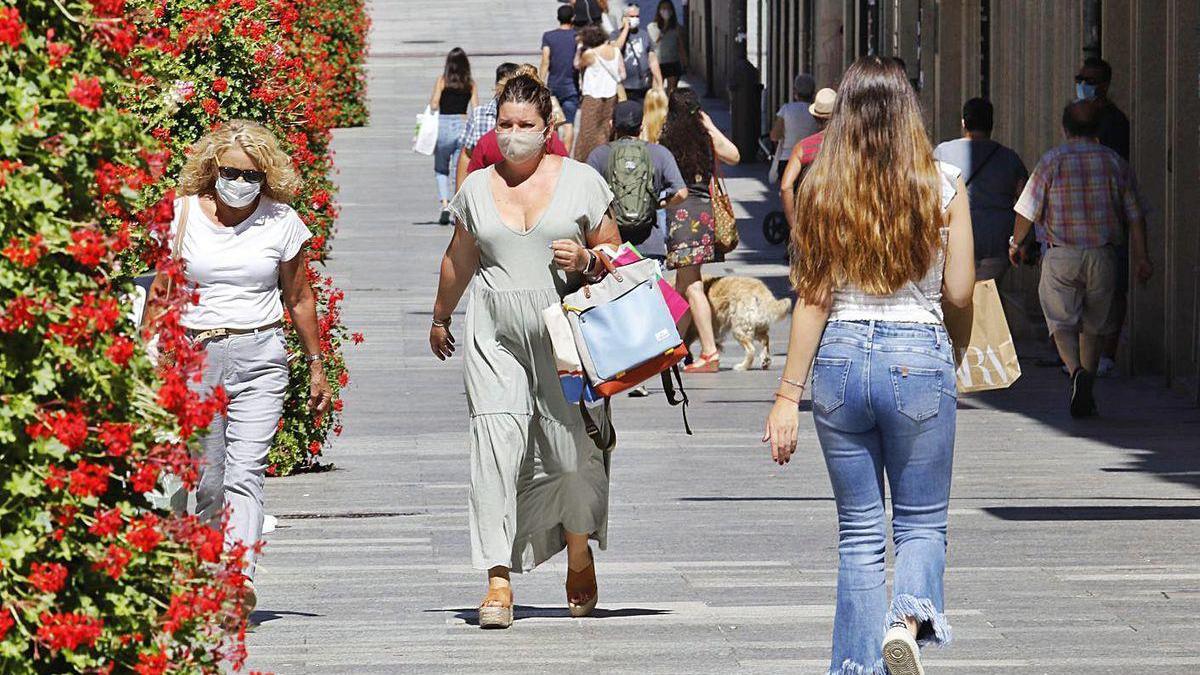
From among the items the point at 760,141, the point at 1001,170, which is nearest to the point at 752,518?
the point at 1001,170

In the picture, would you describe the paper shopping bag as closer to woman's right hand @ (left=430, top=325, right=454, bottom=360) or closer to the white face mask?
woman's right hand @ (left=430, top=325, right=454, bottom=360)

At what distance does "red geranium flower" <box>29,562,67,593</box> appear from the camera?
4.07 m

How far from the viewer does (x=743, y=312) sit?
15125mm

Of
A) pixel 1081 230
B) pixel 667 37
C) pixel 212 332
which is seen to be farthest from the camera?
pixel 667 37

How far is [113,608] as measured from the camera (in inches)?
165

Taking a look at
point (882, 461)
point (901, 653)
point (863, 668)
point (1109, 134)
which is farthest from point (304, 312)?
point (1109, 134)

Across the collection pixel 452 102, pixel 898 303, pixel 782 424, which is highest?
pixel 898 303

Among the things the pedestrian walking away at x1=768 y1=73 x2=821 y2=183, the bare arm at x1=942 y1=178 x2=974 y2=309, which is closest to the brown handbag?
the pedestrian walking away at x1=768 y1=73 x2=821 y2=183

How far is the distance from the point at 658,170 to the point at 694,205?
3.46ft

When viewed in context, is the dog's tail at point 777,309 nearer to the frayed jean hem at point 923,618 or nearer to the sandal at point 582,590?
the sandal at point 582,590

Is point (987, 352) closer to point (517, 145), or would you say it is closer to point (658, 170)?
point (517, 145)

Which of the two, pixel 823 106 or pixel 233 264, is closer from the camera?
pixel 233 264

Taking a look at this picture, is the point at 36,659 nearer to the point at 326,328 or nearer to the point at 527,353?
the point at 527,353

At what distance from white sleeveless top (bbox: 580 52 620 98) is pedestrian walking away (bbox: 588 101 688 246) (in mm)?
10060
